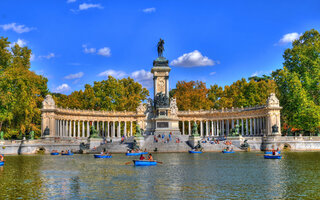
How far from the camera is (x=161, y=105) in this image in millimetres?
77500

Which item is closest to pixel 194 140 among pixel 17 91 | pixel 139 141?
pixel 139 141

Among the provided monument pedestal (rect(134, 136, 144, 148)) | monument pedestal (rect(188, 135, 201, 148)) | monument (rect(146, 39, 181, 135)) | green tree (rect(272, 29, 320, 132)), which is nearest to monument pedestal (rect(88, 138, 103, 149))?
monument pedestal (rect(134, 136, 144, 148))

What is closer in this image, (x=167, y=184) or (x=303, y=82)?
(x=167, y=184)

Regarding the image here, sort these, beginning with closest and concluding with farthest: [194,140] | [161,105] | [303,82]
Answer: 1. [194,140]
2. [303,82]
3. [161,105]

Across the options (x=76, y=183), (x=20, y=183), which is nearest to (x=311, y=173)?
(x=76, y=183)

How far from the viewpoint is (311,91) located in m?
74.4

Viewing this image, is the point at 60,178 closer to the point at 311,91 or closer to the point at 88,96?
the point at 311,91

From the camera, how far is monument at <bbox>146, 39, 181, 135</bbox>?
250ft

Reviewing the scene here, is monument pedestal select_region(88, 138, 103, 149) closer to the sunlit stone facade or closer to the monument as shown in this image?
the monument

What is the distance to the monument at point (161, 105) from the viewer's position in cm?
7606

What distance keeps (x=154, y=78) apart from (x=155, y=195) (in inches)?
2523

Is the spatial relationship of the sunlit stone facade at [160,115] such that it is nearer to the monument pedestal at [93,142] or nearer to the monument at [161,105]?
the monument at [161,105]

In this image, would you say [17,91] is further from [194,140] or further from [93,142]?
[194,140]

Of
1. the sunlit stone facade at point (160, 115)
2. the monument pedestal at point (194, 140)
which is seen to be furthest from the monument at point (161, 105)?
the monument pedestal at point (194, 140)
